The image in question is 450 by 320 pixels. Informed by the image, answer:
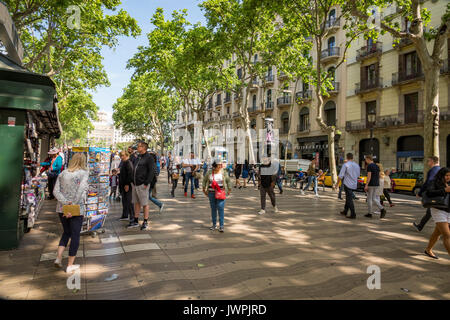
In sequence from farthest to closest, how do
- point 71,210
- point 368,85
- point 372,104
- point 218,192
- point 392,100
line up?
1. point 372,104
2. point 368,85
3. point 392,100
4. point 218,192
5. point 71,210

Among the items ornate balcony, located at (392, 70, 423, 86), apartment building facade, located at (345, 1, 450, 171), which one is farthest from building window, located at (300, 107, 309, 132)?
ornate balcony, located at (392, 70, 423, 86)

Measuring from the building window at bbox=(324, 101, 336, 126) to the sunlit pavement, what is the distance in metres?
24.4

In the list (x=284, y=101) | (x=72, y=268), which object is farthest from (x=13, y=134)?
(x=284, y=101)

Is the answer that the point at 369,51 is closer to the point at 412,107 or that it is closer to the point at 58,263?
the point at 412,107

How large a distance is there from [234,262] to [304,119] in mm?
31091

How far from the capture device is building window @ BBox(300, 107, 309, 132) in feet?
109

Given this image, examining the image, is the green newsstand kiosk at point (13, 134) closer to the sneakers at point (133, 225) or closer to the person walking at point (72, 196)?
the person walking at point (72, 196)

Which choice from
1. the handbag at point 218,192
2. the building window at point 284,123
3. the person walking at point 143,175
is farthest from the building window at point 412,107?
the person walking at point 143,175

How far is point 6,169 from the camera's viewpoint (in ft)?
15.8

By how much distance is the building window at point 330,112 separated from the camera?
3012cm

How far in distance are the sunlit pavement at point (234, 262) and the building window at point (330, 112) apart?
2441 centimetres

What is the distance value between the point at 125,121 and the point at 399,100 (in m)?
38.6

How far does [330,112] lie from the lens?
30.6 meters

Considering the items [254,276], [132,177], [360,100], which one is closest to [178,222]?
[132,177]
